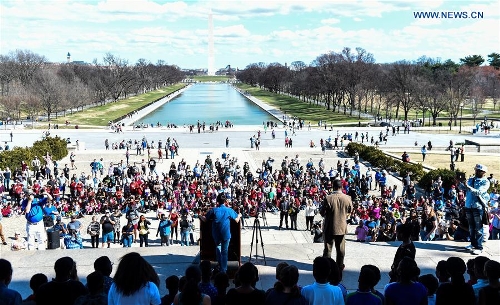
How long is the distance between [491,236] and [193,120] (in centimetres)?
7135

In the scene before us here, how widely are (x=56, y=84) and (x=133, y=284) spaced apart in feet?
281

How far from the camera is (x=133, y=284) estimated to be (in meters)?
4.76

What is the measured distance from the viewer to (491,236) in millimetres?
11961

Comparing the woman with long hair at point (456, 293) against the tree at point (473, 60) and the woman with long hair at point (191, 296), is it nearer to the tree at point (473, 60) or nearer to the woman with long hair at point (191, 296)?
the woman with long hair at point (191, 296)

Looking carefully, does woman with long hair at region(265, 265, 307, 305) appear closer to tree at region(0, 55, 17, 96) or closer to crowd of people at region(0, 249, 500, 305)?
crowd of people at region(0, 249, 500, 305)

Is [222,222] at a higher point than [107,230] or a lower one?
higher

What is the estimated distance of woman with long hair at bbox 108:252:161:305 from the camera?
4727mm

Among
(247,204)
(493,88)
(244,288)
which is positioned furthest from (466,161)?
(493,88)

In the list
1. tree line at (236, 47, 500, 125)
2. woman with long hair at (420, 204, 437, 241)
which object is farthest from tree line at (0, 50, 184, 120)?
woman with long hair at (420, 204, 437, 241)

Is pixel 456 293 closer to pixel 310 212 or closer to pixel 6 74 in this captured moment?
pixel 310 212

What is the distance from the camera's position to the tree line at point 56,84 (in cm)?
7944

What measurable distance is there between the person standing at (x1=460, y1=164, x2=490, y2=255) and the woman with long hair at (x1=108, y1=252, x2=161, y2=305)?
6544mm

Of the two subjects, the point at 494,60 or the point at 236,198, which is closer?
the point at 236,198

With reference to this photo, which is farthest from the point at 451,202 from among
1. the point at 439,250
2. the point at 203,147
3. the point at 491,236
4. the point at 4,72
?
the point at 4,72
